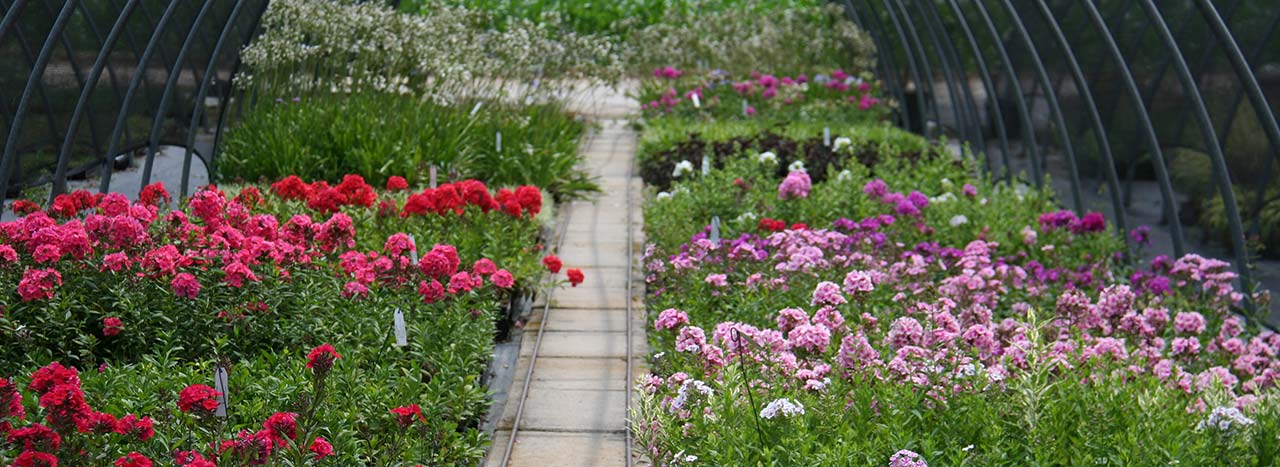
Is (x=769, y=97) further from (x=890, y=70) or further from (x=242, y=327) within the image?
(x=242, y=327)

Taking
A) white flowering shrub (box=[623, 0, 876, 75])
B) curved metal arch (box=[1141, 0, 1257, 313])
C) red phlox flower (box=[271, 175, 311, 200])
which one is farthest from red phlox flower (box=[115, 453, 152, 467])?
white flowering shrub (box=[623, 0, 876, 75])

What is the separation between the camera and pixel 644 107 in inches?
549

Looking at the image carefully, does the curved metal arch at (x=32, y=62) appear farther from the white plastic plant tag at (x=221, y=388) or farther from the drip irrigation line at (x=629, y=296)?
the white plastic plant tag at (x=221, y=388)

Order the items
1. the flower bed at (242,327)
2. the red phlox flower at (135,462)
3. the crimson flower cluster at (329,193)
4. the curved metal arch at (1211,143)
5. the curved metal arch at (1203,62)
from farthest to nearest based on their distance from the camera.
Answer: the curved metal arch at (1203,62)
the crimson flower cluster at (329,193)
the curved metal arch at (1211,143)
the flower bed at (242,327)
the red phlox flower at (135,462)

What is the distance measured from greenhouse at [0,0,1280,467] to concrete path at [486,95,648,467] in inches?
0.9

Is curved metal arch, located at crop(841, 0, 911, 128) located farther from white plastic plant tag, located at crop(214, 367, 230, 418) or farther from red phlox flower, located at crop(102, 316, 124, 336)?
white plastic plant tag, located at crop(214, 367, 230, 418)

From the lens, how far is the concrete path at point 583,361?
16.2 ft

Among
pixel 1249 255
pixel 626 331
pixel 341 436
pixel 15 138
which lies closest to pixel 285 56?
pixel 15 138

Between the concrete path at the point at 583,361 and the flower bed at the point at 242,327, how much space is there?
240 mm

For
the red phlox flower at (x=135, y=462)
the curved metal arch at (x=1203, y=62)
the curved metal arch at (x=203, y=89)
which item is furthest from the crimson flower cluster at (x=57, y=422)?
the curved metal arch at (x=1203, y=62)

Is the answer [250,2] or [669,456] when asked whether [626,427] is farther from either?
[250,2]

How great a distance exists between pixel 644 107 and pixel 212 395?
10.7 meters

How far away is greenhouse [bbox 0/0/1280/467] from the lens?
157 inches

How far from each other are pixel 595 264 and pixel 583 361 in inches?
73.4
